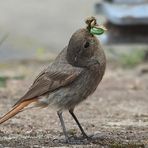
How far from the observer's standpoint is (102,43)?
1296 centimetres

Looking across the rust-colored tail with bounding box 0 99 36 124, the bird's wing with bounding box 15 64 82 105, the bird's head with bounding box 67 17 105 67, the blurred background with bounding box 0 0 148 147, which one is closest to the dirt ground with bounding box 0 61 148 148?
the blurred background with bounding box 0 0 148 147

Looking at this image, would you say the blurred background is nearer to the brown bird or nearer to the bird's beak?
the brown bird

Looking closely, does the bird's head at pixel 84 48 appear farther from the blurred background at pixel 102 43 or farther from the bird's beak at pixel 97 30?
the blurred background at pixel 102 43

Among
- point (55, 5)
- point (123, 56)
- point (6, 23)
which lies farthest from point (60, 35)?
point (123, 56)

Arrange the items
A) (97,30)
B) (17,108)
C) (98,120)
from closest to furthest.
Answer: (17,108) < (97,30) < (98,120)

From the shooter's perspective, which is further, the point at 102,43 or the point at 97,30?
the point at 102,43

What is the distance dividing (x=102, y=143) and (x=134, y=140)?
28cm

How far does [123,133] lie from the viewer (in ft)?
21.5

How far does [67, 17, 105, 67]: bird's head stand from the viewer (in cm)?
630

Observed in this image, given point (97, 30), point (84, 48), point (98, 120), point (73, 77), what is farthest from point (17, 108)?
point (98, 120)

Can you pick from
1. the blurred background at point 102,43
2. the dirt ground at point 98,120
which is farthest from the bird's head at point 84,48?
the blurred background at point 102,43

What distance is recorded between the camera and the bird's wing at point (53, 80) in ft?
20.7

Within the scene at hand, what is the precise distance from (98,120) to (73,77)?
1.36 m

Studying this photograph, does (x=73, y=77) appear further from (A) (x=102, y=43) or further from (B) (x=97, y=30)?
(A) (x=102, y=43)
